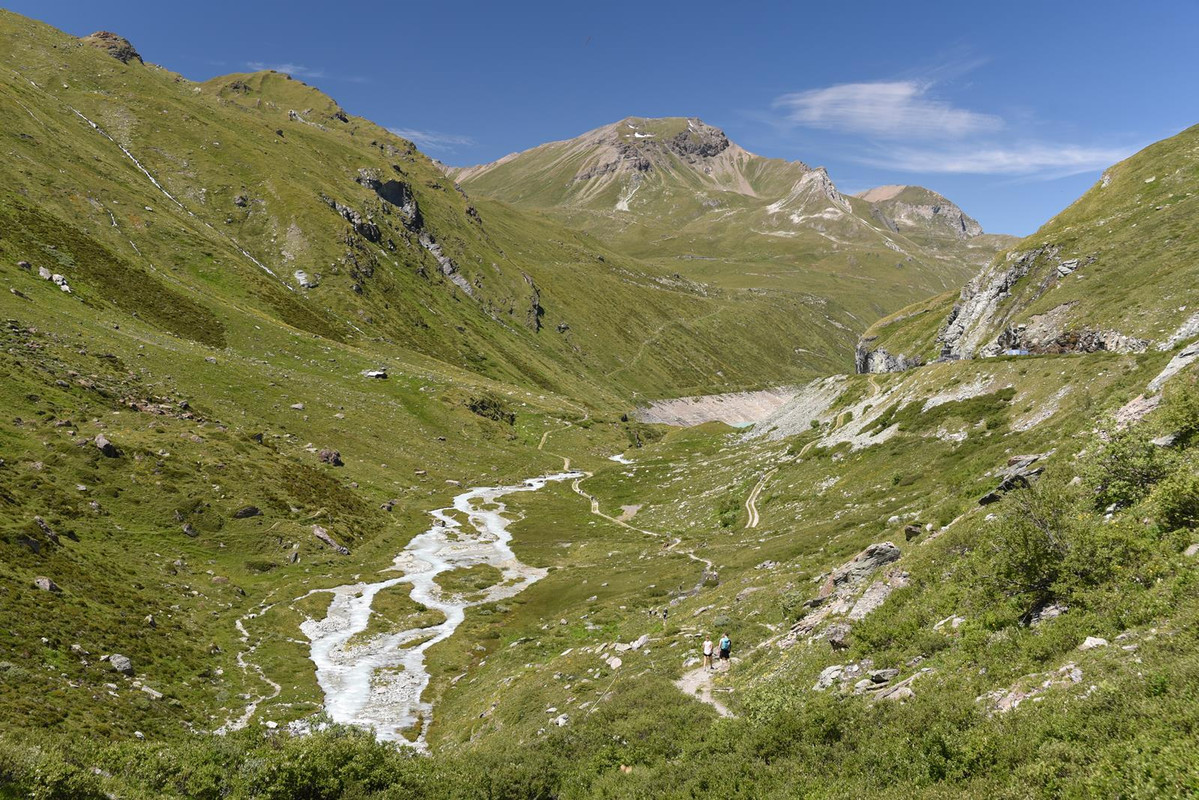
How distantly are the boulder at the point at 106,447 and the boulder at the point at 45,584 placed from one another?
24700mm

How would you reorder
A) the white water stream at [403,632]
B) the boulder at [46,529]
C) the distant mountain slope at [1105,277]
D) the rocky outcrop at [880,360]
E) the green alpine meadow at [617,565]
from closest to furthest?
the green alpine meadow at [617,565] < the white water stream at [403,632] < the boulder at [46,529] < the distant mountain slope at [1105,277] < the rocky outcrop at [880,360]

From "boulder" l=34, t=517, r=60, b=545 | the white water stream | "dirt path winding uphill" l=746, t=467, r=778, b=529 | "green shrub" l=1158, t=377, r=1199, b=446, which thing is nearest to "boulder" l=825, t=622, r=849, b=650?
"green shrub" l=1158, t=377, r=1199, b=446

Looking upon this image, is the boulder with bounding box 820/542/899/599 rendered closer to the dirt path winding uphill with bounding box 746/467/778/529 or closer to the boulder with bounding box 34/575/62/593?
the dirt path winding uphill with bounding box 746/467/778/529

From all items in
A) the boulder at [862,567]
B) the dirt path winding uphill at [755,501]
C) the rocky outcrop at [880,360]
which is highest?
the rocky outcrop at [880,360]

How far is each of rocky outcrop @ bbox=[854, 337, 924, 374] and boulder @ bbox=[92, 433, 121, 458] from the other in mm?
106565

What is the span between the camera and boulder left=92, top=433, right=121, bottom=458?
5506cm

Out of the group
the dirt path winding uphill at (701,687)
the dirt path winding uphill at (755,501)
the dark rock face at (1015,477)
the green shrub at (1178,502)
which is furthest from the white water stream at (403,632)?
the green shrub at (1178,502)

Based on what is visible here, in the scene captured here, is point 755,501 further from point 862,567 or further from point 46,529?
point 46,529

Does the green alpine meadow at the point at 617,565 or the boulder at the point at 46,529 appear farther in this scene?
the boulder at the point at 46,529

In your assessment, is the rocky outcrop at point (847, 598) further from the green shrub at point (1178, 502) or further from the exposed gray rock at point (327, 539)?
the exposed gray rock at point (327, 539)

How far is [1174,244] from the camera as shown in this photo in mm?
63031

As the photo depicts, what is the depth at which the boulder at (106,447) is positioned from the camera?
55062 mm

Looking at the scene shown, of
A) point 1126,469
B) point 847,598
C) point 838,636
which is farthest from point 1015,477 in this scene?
point 838,636

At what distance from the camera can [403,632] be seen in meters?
48.8
